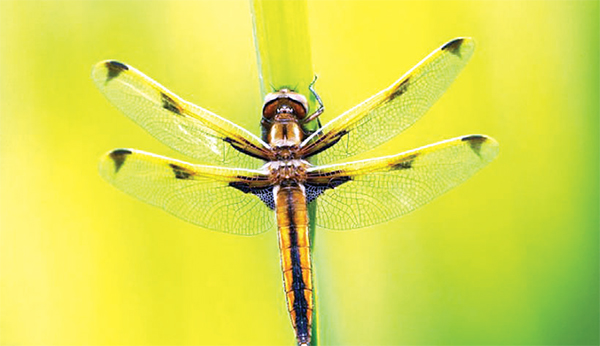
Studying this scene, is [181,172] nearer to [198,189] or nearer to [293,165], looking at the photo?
[198,189]

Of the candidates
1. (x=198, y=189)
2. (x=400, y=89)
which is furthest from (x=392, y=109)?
(x=198, y=189)

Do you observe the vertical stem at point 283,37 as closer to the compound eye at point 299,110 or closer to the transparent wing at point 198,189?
the compound eye at point 299,110

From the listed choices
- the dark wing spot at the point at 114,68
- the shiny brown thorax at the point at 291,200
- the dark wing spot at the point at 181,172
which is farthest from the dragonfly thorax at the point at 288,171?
the dark wing spot at the point at 114,68

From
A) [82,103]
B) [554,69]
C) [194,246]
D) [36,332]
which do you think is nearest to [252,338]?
[194,246]

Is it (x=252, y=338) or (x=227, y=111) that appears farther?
(x=227, y=111)

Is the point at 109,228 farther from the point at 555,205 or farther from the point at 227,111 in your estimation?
→ the point at 555,205

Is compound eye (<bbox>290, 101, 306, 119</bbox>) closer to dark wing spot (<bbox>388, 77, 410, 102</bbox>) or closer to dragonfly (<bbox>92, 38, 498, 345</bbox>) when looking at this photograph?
dragonfly (<bbox>92, 38, 498, 345</bbox>)

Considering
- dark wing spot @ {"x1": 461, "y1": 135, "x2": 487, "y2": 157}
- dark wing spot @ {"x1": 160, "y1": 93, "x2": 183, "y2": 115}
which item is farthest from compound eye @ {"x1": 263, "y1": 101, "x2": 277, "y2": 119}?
dark wing spot @ {"x1": 461, "y1": 135, "x2": 487, "y2": 157}
